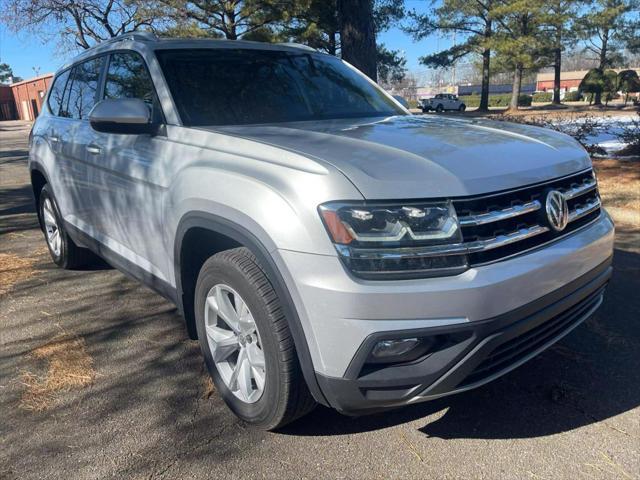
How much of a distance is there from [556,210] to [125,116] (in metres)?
2.25

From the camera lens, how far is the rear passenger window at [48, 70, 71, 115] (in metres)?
4.88

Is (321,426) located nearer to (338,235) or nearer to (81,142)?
(338,235)

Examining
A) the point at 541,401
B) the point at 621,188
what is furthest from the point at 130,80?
the point at 621,188

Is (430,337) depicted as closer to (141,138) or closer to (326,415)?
(326,415)

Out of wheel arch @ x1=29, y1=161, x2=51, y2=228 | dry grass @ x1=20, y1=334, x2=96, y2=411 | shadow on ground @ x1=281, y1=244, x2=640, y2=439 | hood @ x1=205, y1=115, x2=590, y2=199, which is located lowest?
shadow on ground @ x1=281, y1=244, x2=640, y2=439

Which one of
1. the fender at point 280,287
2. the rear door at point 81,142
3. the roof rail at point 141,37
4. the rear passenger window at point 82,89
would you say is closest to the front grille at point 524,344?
the fender at point 280,287

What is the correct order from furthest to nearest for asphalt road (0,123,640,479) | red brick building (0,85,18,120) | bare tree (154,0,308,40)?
red brick building (0,85,18,120) → bare tree (154,0,308,40) → asphalt road (0,123,640,479)

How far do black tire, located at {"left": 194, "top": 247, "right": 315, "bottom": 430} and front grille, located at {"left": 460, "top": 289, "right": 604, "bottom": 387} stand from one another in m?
0.70

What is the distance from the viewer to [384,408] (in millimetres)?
2150

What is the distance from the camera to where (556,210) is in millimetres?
2434

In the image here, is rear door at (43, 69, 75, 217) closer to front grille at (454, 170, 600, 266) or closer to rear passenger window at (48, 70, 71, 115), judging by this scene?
rear passenger window at (48, 70, 71, 115)

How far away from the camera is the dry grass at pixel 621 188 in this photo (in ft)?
21.1

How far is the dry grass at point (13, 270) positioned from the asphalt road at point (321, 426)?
133 cm

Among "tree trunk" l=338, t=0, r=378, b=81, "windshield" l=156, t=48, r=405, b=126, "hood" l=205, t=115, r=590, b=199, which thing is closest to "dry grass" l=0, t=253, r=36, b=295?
"windshield" l=156, t=48, r=405, b=126
